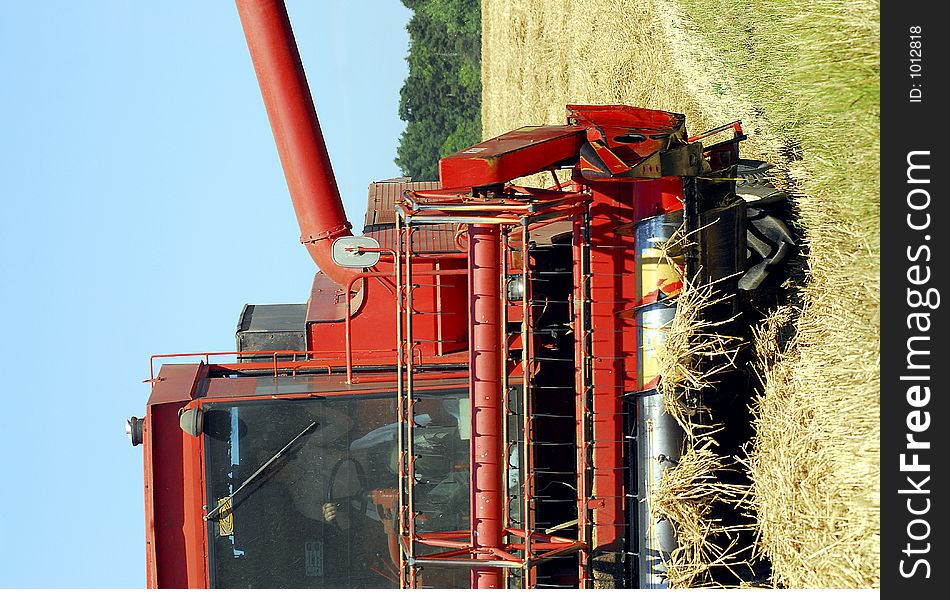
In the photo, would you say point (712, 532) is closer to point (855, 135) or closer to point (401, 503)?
point (401, 503)

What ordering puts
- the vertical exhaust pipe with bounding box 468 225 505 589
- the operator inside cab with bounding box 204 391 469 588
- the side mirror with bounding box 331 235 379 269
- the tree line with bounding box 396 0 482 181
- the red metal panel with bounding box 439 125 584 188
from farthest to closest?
the tree line with bounding box 396 0 482 181, the side mirror with bounding box 331 235 379 269, the operator inside cab with bounding box 204 391 469 588, the vertical exhaust pipe with bounding box 468 225 505 589, the red metal panel with bounding box 439 125 584 188

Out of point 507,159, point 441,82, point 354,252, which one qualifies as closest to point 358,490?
point 354,252

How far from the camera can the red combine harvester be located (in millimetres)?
5102

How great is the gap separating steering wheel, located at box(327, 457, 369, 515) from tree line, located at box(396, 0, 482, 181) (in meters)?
35.6

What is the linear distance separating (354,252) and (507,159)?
1342 mm

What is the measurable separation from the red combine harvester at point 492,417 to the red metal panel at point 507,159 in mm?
11

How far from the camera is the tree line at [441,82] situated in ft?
140

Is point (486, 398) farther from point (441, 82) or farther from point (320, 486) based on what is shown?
point (441, 82)

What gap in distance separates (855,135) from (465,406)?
243 cm

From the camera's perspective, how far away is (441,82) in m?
46.6

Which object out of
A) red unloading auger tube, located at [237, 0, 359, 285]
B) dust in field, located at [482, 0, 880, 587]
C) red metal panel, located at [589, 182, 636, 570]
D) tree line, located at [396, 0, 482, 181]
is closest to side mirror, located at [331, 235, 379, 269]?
red unloading auger tube, located at [237, 0, 359, 285]

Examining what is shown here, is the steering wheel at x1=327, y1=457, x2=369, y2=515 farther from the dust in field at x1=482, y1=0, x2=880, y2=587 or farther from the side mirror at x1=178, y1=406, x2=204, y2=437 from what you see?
the dust in field at x1=482, y1=0, x2=880, y2=587

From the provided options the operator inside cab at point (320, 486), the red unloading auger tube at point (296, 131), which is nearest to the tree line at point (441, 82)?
the red unloading auger tube at point (296, 131)
